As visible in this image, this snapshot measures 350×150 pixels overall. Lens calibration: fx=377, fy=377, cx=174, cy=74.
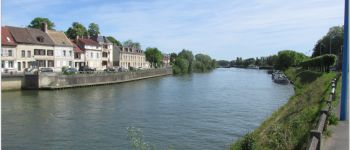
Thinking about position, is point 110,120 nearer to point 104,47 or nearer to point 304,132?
point 304,132

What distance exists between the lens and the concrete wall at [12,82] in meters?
45.8

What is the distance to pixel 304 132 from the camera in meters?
12.9

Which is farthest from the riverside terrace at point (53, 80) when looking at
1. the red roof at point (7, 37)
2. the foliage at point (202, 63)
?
the foliage at point (202, 63)

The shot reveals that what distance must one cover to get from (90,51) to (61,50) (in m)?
13.6

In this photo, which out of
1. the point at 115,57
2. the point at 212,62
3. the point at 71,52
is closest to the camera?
the point at 71,52

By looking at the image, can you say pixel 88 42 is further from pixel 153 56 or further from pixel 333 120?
pixel 333 120

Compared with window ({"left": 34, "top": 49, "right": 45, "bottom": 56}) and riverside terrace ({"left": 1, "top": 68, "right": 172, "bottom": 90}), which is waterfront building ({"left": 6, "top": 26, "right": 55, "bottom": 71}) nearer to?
window ({"left": 34, "top": 49, "right": 45, "bottom": 56})

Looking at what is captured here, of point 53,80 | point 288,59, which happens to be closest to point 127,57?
point 288,59

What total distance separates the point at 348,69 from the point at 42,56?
2251 inches

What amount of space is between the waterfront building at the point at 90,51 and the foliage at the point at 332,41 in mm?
61190

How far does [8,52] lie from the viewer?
55.3m

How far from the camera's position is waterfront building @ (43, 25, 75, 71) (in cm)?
6644

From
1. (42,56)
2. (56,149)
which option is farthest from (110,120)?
(42,56)

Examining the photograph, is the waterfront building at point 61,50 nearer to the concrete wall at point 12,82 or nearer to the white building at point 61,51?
the white building at point 61,51
